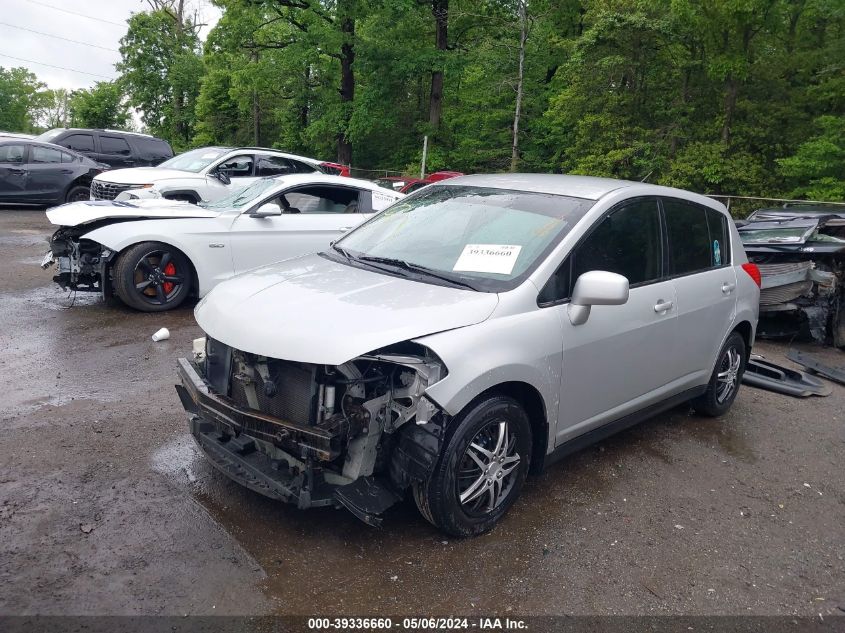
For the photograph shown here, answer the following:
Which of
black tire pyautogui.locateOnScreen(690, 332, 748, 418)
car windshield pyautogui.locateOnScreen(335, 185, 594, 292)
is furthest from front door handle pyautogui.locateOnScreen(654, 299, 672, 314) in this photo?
black tire pyautogui.locateOnScreen(690, 332, 748, 418)

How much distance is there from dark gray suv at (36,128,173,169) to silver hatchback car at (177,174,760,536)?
49.2 ft

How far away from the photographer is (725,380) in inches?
208

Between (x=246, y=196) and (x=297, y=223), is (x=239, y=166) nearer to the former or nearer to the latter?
(x=246, y=196)

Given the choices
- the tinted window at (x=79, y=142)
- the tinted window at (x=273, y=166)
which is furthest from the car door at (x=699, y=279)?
the tinted window at (x=79, y=142)

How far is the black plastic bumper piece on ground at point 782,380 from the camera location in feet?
20.4

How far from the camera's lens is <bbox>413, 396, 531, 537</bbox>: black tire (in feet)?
10.2

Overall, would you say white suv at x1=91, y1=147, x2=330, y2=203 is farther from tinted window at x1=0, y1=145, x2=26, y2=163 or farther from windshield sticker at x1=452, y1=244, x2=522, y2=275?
windshield sticker at x1=452, y1=244, x2=522, y2=275

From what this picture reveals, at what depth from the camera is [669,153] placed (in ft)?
74.8

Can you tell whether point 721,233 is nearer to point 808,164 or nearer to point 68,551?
point 68,551

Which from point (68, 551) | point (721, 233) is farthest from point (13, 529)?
point (721, 233)

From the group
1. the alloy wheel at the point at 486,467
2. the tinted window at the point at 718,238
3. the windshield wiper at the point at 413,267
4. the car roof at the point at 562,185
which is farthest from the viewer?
the tinted window at the point at 718,238

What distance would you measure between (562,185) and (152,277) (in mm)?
4824

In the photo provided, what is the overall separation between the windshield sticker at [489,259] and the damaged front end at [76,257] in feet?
16.1

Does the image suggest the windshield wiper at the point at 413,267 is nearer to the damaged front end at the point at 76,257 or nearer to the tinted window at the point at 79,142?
the damaged front end at the point at 76,257
